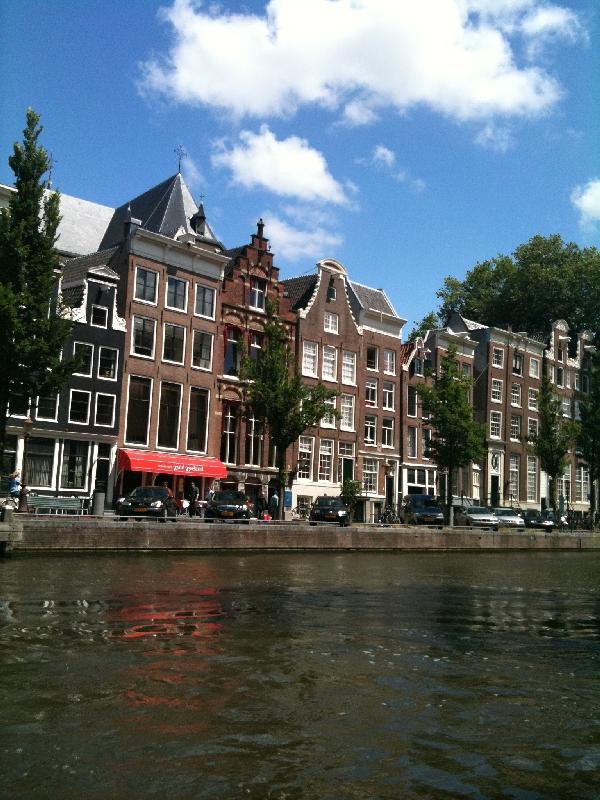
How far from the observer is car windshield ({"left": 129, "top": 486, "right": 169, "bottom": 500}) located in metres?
36.5

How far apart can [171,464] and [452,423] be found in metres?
17.2

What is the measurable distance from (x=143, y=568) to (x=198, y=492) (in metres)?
24.0

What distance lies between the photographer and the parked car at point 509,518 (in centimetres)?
5556

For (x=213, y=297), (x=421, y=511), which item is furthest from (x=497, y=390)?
(x=213, y=297)

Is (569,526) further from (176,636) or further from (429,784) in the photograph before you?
(429,784)

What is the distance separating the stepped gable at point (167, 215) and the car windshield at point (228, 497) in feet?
61.5

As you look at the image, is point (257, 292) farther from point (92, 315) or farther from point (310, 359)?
point (92, 315)

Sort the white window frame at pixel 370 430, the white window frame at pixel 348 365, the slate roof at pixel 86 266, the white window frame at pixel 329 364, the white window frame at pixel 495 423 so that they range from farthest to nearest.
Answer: the white window frame at pixel 495 423 → the white window frame at pixel 370 430 → the white window frame at pixel 348 365 → the white window frame at pixel 329 364 → the slate roof at pixel 86 266

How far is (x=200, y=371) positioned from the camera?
170 ft

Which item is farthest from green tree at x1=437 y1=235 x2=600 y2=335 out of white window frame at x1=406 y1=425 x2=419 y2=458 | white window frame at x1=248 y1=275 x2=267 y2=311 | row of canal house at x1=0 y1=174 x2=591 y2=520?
white window frame at x1=248 y1=275 x2=267 y2=311

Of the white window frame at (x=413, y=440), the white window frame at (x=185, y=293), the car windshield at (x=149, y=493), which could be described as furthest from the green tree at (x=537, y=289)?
the car windshield at (x=149, y=493)

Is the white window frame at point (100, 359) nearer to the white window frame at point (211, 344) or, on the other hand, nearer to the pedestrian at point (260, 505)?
the white window frame at point (211, 344)

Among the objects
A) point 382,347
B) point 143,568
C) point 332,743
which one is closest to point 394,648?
point 332,743

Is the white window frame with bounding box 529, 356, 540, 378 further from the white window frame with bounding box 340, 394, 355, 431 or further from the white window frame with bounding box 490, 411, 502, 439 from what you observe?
the white window frame with bounding box 340, 394, 355, 431
